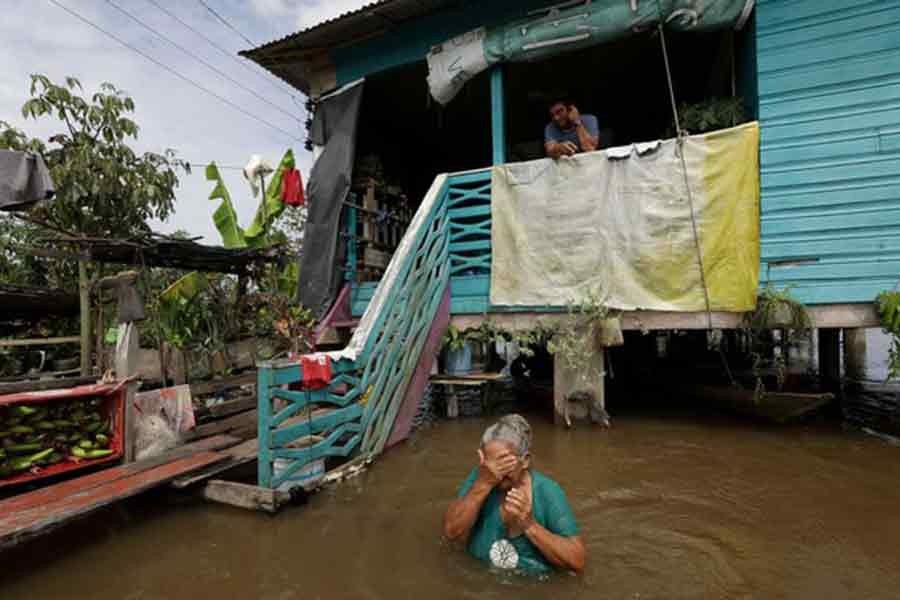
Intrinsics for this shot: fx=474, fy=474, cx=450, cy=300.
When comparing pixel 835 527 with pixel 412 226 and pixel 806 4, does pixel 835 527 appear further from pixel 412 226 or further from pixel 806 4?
pixel 806 4

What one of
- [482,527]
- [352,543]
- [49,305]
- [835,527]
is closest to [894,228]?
[835,527]

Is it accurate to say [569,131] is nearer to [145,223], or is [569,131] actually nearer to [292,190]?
[292,190]

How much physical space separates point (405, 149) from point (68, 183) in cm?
576

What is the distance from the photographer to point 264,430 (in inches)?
143

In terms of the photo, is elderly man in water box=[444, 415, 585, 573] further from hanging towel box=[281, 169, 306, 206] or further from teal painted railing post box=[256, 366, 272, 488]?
hanging towel box=[281, 169, 306, 206]

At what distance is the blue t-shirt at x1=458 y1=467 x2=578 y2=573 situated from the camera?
243 cm

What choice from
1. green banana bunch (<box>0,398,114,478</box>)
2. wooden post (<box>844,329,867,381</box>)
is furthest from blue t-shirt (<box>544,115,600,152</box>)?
wooden post (<box>844,329,867,381</box>)

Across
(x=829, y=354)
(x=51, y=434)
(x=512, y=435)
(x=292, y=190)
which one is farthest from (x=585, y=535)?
(x=829, y=354)

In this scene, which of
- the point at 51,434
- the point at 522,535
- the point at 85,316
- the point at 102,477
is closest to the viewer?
the point at 522,535

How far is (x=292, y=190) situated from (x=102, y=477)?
17.1 ft

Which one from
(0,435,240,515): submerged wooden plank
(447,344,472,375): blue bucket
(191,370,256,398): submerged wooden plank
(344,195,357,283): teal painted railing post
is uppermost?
(344,195,357,283): teal painted railing post

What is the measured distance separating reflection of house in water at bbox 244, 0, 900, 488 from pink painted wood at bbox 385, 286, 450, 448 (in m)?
0.05

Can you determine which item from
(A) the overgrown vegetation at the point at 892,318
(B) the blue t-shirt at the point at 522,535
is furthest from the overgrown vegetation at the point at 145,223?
(A) the overgrown vegetation at the point at 892,318

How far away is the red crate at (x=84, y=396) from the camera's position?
3.65 meters
